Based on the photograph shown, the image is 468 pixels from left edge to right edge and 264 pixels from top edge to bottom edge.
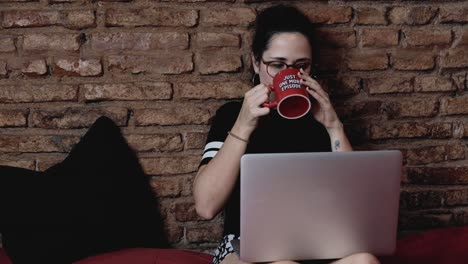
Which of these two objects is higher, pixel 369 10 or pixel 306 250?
pixel 369 10

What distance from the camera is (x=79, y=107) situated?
5.61 feet

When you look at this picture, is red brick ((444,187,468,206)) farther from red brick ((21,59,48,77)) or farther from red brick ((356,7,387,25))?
red brick ((21,59,48,77))

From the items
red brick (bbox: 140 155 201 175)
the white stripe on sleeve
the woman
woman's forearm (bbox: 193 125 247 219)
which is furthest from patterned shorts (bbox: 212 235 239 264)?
red brick (bbox: 140 155 201 175)

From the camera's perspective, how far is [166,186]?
178 cm

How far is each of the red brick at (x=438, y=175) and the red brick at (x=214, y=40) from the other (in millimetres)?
826

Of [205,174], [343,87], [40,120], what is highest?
[343,87]

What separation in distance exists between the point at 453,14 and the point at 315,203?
114 centimetres

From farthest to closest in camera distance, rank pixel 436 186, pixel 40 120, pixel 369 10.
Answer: pixel 436 186 < pixel 369 10 < pixel 40 120

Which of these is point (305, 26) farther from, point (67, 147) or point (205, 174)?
point (67, 147)

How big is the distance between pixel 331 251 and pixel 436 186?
942mm

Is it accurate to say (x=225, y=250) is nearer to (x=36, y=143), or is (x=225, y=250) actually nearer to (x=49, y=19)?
(x=36, y=143)

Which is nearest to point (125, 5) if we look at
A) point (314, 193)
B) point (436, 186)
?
point (314, 193)

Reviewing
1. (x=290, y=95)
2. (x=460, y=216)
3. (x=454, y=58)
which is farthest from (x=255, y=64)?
(x=460, y=216)

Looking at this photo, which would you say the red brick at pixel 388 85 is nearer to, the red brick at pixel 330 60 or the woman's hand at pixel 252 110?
the red brick at pixel 330 60
